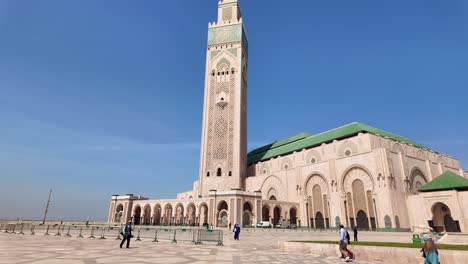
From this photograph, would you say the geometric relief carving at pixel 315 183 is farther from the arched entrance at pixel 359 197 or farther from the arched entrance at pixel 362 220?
the arched entrance at pixel 362 220

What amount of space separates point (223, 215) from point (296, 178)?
40.4ft

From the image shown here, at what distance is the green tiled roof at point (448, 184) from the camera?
27625 millimetres

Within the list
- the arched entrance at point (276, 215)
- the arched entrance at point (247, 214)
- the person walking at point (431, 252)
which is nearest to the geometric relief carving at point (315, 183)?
the arched entrance at point (276, 215)

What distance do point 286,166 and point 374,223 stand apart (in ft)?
54.1

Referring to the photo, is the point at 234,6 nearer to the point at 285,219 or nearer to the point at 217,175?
the point at 217,175

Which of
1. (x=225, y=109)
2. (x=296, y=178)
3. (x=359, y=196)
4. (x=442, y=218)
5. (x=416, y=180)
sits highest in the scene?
(x=225, y=109)

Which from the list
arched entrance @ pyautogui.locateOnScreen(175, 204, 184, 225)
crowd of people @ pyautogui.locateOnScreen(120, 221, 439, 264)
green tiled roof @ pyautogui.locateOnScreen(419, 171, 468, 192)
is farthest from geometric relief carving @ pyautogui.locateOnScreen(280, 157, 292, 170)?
crowd of people @ pyautogui.locateOnScreen(120, 221, 439, 264)

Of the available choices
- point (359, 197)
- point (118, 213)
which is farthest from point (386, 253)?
point (118, 213)

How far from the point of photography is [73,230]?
20609 mm

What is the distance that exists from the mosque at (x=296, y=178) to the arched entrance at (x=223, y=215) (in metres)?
0.13

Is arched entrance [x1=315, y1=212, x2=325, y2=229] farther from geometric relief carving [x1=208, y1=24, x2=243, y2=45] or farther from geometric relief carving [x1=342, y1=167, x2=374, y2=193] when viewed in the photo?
geometric relief carving [x1=208, y1=24, x2=243, y2=45]

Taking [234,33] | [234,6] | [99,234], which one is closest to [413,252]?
[99,234]

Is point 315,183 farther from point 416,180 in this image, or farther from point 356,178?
point 416,180

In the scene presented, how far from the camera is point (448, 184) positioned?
93.5 ft
